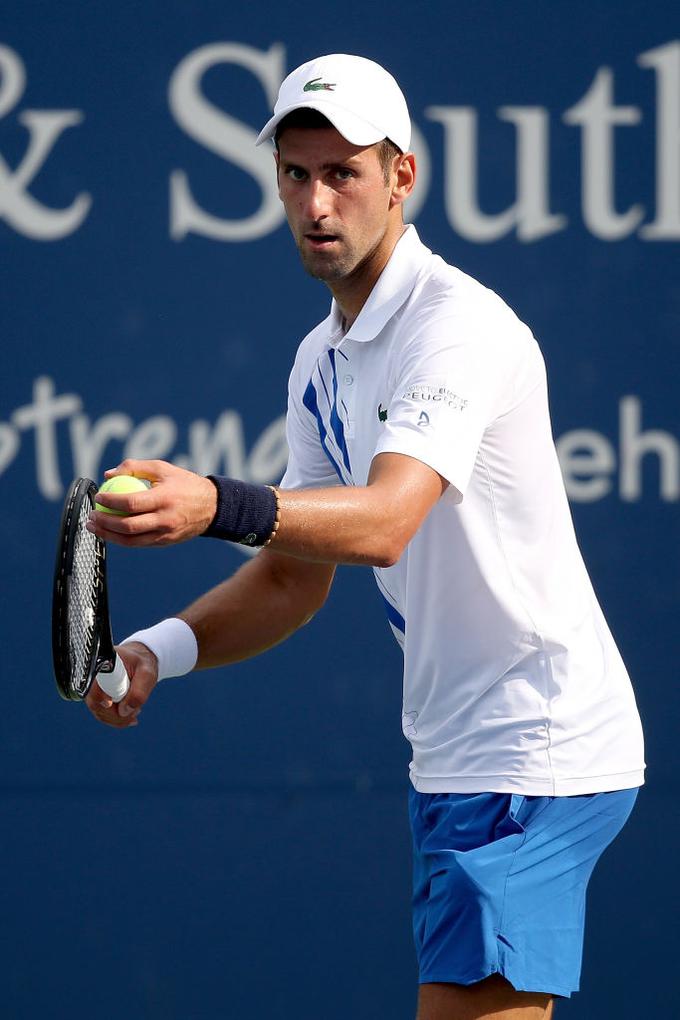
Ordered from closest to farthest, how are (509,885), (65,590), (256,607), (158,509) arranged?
(158,509)
(65,590)
(509,885)
(256,607)

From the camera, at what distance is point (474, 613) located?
2.24 metres

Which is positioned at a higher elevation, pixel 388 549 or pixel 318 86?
pixel 318 86

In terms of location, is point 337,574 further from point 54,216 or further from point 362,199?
point 362,199

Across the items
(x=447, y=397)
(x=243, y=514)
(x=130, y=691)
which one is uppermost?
(x=447, y=397)

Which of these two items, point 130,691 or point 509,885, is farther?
point 130,691

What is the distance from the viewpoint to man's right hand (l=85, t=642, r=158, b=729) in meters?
2.39

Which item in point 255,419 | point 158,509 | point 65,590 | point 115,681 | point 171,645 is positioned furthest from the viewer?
point 255,419

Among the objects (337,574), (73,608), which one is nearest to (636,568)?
(337,574)

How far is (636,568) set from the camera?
3461 mm

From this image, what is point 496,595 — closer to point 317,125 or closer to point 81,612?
point 81,612

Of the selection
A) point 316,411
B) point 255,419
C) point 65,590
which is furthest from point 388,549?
point 255,419

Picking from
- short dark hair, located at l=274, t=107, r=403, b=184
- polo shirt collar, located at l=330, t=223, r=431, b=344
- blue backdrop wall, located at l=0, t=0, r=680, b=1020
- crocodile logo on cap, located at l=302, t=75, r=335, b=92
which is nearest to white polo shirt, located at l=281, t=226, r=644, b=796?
polo shirt collar, located at l=330, t=223, r=431, b=344

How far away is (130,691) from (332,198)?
0.82 m

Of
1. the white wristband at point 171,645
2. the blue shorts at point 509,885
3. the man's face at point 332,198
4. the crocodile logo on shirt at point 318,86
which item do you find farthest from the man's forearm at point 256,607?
the crocodile logo on shirt at point 318,86
